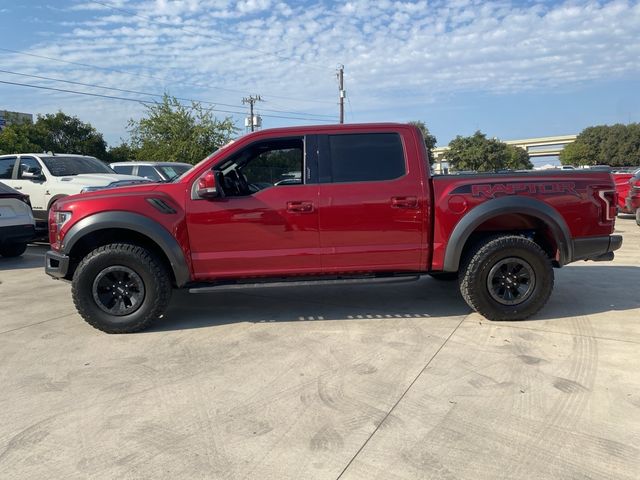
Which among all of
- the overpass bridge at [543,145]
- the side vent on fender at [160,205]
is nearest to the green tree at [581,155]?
the overpass bridge at [543,145]

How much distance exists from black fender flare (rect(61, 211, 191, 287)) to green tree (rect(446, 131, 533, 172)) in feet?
215

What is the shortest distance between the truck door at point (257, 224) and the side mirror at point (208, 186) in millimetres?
63

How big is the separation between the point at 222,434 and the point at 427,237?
272 cm

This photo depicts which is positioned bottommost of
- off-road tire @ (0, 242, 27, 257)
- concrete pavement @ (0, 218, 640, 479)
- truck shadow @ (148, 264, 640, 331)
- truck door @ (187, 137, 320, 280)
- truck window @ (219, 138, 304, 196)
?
concrete pavement @ (0, 218, 640, 479)

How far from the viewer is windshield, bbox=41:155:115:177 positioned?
1002cm

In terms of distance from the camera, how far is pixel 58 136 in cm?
3519

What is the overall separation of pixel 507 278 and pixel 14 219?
26.3ft

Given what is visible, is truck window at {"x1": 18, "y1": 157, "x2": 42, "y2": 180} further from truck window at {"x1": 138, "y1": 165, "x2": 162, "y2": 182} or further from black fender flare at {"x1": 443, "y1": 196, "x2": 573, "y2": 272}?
black fender flare at {"x1": 443, "y1": 196, "x2": 573, "y2": 272}

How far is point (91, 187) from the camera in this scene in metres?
9.12

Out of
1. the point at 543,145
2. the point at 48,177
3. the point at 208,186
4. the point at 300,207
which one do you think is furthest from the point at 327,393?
the point at 543,145

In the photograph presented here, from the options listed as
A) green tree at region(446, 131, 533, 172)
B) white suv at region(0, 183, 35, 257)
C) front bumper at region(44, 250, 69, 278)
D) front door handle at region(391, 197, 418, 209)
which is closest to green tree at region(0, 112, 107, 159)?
white suv at region(0, 183, 35, 257)

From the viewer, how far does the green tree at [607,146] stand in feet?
211

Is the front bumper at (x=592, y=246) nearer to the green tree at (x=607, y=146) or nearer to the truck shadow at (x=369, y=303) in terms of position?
the truck shadow at (x=369, y=303)

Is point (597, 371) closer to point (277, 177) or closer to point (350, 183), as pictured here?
point (350, 183)
